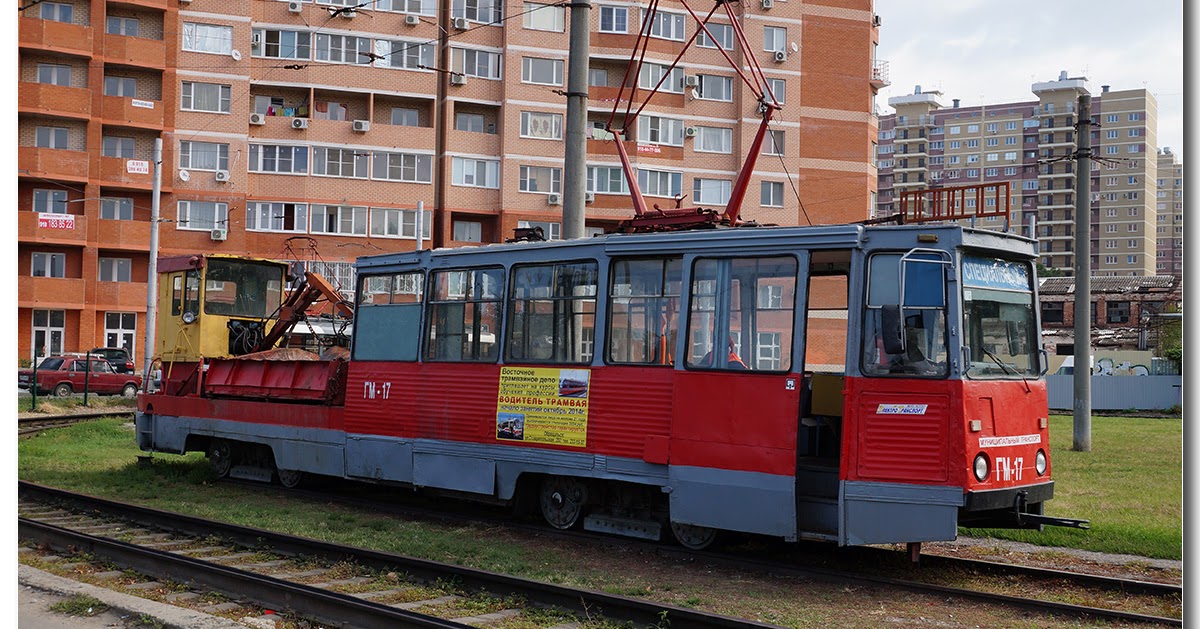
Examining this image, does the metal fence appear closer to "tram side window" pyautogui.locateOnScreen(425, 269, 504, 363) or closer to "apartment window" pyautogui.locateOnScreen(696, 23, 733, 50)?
"apartment window" pyautogui.locateOnScreen(696, 23, 733, 50)

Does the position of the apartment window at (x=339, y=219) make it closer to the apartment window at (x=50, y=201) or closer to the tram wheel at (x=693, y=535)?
the apartment window at (x=50, y=201)

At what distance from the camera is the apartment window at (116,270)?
54.5 metres

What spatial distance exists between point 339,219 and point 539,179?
34.3 feet

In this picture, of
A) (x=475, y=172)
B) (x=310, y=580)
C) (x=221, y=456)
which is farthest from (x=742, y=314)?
(x=475, y=172)

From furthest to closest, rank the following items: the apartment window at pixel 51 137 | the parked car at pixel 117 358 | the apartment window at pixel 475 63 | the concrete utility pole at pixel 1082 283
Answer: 1. the apartment window at pixel 475 63
2. the apartment window at pixel 51 137
3. the parked car at pixel 117 358
4. the concrete utility pole at pixel 1082 283

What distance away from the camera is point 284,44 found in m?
56.3

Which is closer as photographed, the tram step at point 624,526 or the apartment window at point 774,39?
the tram step at point 624,526

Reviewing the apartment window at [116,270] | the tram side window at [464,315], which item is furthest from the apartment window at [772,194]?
the tram side window at [464,315]

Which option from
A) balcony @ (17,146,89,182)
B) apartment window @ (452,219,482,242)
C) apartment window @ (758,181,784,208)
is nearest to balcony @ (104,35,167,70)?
balcony @ (17,146,89,182)

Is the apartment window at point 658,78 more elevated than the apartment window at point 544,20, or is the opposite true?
the apartment window at point 544,20

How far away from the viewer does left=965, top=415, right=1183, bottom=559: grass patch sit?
498 inches

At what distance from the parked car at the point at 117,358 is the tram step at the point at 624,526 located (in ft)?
121

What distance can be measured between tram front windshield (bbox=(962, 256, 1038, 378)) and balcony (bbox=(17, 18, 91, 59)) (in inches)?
2005

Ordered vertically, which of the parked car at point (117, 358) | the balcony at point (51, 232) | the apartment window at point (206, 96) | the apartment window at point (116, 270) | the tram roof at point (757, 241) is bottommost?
the parked car at point (117, 358)
